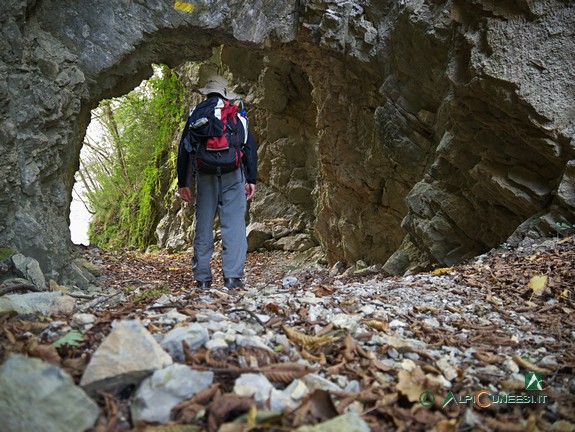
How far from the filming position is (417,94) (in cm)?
641

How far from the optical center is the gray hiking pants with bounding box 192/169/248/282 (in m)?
4.41

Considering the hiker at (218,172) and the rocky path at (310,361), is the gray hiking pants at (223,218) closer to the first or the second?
the hiker at (218,172)

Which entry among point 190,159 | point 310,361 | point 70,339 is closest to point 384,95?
point 190,159

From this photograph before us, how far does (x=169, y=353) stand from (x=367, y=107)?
21.3 ft

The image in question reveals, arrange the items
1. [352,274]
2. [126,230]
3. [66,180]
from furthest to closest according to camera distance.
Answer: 1. [126,230]
2. [352,274]
3. [66,180]

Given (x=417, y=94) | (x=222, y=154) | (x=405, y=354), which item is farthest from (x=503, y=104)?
(x=405, y=354)

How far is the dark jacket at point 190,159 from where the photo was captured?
430 centimetres

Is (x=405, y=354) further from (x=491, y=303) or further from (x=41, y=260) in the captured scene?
(x=41, y=260)

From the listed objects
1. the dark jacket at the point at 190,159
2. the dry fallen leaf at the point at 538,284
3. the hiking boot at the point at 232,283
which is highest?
the dark jacket at the point at 190,159

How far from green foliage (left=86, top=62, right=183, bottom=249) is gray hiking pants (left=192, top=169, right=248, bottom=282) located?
993 centimetres

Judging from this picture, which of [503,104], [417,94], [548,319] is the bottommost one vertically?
[548,319]

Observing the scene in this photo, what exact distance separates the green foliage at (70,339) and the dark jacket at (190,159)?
2526 mm

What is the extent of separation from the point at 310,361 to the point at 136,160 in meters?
14.6

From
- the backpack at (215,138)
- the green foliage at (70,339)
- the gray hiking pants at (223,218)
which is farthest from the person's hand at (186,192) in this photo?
the green foliage at (70,339)
